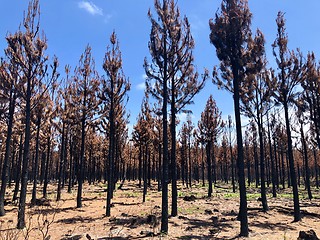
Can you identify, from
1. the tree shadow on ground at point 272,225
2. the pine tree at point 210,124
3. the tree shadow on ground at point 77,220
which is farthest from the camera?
the pine tree at point 210,124

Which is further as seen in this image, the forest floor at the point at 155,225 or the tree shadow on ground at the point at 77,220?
the tree shadow on ground at the point at 77,220

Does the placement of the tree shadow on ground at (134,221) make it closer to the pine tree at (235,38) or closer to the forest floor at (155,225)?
the forest floor at (155,225)

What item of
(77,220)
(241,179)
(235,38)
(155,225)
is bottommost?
(77,220)

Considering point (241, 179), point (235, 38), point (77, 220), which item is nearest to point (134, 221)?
point (77, 220)

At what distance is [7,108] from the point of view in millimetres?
14289

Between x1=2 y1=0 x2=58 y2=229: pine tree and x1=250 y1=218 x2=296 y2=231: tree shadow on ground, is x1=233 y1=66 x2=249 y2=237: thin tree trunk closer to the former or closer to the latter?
x1=250 y1=218 x2=296 y2=231: tree shadow on ground

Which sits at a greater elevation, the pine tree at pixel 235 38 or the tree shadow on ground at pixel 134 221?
the pine tree at pixel 235 38

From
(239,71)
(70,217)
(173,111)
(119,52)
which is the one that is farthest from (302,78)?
(70,217)

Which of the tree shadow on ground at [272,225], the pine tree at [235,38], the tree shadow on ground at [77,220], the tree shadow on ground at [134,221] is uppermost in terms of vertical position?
the pine tree at [235,38]

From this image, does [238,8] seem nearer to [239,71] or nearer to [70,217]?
[239,71]

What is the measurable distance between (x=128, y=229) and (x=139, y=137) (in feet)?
33.1

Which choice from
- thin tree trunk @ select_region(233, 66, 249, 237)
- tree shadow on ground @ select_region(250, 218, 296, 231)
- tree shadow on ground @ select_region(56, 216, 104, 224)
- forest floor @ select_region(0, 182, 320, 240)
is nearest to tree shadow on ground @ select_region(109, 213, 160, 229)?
forest floor @ select_region(0, 182, 320, 240)

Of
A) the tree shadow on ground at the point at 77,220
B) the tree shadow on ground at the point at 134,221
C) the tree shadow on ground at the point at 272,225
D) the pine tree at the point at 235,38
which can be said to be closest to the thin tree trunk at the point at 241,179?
the pine tree at the point at 235,38

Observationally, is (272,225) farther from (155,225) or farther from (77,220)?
(77,220)
